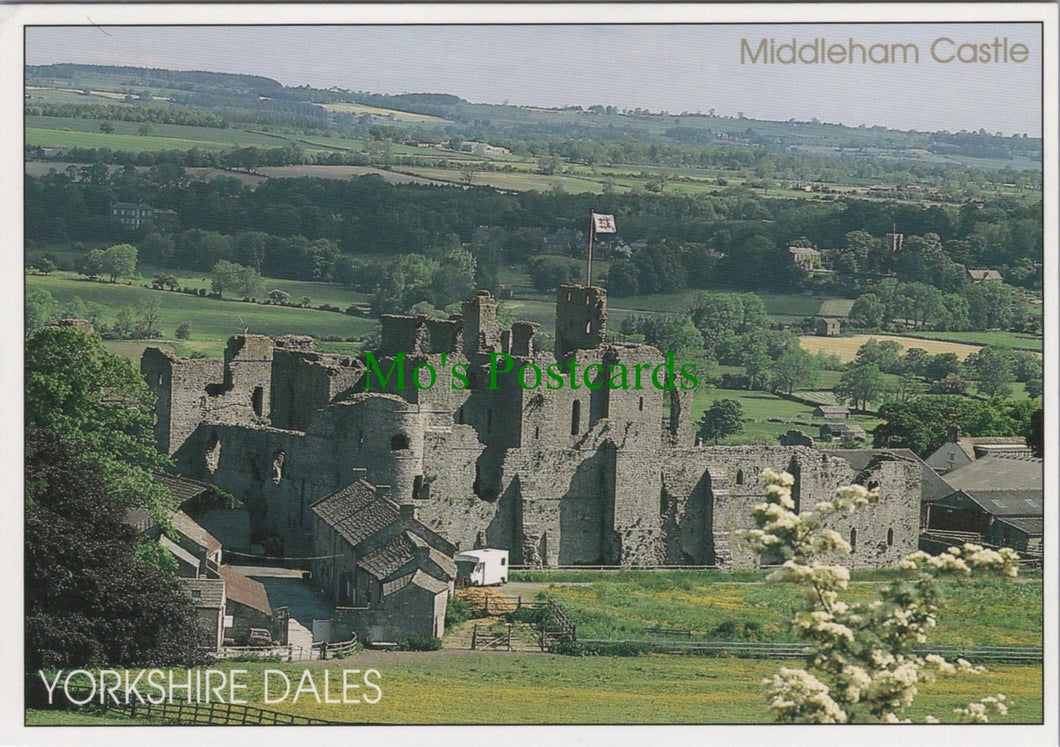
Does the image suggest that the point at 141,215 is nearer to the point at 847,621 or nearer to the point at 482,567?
the point at 482,567

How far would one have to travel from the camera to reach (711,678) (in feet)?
142

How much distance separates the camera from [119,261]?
230ft

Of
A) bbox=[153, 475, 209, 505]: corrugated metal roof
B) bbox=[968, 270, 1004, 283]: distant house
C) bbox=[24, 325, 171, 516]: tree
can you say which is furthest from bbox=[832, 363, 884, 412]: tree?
bbox=[24, 325, 171, 516]: tree

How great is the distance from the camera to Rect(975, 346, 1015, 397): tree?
220 feet

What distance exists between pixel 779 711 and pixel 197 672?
13.6 meters

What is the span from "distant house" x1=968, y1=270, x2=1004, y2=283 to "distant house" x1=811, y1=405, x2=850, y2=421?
7.27 metres

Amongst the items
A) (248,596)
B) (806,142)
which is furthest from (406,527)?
(806,142)

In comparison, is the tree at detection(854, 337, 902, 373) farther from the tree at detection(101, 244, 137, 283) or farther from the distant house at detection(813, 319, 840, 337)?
the tree at detection(101, 244, 137, 283)

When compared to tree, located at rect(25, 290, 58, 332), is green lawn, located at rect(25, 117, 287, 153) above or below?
above

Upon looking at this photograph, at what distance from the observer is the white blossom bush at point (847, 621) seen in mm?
29812

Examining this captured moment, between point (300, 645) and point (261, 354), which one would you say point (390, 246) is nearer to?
point (261, 354)

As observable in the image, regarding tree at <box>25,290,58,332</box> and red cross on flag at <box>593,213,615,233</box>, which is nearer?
tree at <box>25,290,58,332</box>

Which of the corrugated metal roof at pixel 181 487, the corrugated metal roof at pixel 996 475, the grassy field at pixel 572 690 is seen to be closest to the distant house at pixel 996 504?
the corrugated metal roof at pixel 996 475

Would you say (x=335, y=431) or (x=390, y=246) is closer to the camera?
(x=335, y=431)
